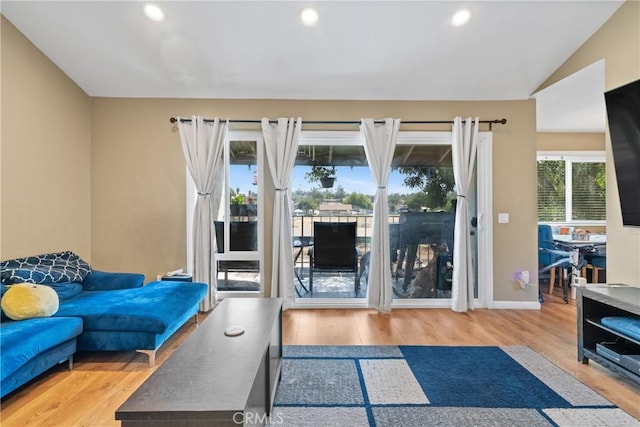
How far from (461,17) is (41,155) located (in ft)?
13.2

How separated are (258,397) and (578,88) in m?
4.29

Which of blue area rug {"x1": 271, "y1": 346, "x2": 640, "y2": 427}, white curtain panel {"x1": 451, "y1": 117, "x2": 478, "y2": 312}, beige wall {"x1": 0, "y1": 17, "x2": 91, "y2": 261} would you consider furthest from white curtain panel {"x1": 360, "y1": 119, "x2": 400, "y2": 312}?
beige wall {"x1": 0, "y1": 17, "x2": 91, "y2": 261}

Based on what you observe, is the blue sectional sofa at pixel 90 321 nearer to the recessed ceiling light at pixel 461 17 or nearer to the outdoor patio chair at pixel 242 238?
the outdoor patio chair at pixel 242 238

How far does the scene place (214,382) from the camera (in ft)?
3.99

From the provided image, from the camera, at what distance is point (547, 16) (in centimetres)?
269

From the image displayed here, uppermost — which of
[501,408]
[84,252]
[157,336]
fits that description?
[84,252]

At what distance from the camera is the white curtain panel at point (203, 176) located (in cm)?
354

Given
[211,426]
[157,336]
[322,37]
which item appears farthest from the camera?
[322,37]

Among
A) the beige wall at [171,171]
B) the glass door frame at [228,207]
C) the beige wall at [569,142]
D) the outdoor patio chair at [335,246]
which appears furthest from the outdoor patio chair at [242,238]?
the beige wall at [569,142]

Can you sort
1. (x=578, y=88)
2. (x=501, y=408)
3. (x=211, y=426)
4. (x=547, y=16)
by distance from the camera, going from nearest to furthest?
1. (x=211, y=426)
2. (x=501, y=408)
3. (x=547, y=16)
4. (x=578, y=88)

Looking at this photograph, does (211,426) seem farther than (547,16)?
No

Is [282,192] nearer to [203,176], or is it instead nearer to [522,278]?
[203,176]

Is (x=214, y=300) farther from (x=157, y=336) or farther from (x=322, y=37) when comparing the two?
(x=322, y=37)

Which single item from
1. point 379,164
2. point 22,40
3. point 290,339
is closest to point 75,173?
point 22,40
